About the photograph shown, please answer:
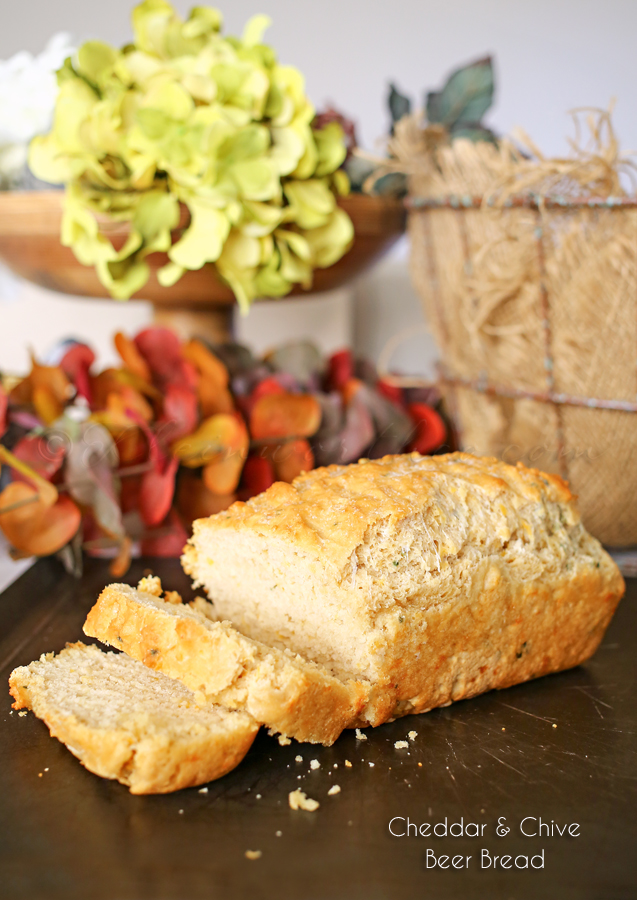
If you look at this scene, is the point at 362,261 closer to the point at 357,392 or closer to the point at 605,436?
the point at 357,392

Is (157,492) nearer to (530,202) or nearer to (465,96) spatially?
(530,202)

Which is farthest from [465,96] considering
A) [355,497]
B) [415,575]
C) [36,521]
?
[36,521]

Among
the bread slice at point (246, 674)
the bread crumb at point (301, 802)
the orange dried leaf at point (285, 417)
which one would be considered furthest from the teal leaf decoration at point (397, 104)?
the bread crumb at point (301, 802)

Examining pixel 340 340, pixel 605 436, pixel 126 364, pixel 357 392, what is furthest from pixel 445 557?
pixel 340 340

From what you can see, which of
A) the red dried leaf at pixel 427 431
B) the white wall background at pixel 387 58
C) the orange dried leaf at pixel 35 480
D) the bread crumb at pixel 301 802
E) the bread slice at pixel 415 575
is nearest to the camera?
the bread crumb at pixel 301 802

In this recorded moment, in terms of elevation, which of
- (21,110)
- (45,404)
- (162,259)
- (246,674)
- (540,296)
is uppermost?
(21,110)

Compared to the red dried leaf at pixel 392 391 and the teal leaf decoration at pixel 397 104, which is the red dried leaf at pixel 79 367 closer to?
the red dried leaf at pixel 392 391
